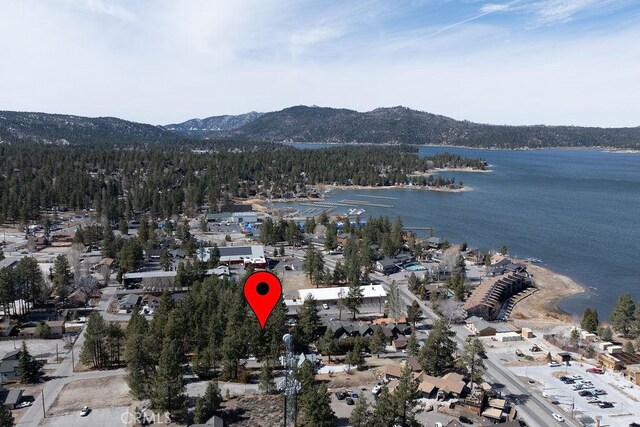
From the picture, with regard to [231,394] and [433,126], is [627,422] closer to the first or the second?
[231,394]

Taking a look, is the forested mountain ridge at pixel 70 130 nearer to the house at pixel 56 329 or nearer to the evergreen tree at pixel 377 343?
the house at pixel 56 329

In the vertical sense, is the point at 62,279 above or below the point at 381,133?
below

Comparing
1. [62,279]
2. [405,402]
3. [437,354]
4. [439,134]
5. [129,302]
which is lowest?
[129,302]

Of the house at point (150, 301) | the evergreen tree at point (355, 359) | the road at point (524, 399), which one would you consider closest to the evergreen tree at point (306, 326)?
the evergreen tree at point (355, 359)

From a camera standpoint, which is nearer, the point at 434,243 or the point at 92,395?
the point at 92,395

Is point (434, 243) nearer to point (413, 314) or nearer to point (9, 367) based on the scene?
point (413, 314)

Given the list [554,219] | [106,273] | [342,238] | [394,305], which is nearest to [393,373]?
[394,305]

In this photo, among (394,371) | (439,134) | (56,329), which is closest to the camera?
(394,371)

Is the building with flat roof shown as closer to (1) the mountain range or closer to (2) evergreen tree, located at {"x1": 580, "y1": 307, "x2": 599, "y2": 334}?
(2) evergreen tree, located at {"x1": 580, "y1": 307, "x2": 599, "y2": 334}
